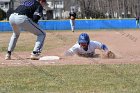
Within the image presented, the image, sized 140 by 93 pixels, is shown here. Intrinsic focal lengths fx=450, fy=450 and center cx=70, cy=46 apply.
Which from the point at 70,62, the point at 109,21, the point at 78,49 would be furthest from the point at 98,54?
the point at 109,21

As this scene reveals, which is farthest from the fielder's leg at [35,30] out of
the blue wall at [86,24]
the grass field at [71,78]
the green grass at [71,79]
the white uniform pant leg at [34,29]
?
the blue wall at [86,24]

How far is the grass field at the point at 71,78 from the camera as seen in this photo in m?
6.25

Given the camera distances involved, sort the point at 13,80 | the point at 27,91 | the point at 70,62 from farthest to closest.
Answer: the point at 70,62 < the point at 13,80 < the point at 27,91

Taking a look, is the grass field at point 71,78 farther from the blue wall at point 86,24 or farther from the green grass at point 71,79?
the blue wall at point 86,24

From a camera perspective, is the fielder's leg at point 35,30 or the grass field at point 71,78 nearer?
the grass field at point 71,78

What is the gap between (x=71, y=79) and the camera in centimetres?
713

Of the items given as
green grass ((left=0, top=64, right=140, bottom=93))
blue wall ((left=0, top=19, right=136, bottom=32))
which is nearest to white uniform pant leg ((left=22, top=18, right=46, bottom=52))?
green grass ((left=0, top=64, right=140, bottom=93))

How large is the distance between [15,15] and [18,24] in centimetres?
23

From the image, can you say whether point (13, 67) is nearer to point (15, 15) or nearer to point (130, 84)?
point (15, 15)

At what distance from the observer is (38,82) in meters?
6.88

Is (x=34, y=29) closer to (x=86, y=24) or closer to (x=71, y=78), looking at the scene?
(x=71, y=78)

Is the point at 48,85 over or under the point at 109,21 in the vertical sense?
over

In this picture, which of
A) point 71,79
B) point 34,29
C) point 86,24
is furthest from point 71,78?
point 86,24

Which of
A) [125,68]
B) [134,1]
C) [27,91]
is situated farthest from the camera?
[134,1]
